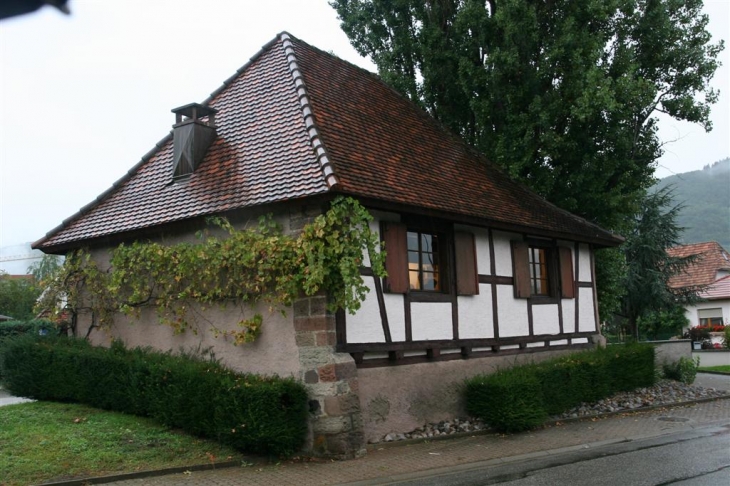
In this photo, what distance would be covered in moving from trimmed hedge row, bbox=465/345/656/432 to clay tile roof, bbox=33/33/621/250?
8.91ft

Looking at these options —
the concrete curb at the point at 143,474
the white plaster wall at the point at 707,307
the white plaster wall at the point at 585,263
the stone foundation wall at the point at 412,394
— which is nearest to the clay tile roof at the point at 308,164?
the white plaster wall at the point at 585,263

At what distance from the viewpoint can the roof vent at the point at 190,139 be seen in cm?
1229

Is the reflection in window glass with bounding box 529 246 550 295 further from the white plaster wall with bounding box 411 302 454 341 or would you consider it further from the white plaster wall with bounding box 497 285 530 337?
the white plaster wall with bounding box 411 302 454 341

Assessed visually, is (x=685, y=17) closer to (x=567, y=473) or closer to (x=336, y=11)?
(x=336, y=11)

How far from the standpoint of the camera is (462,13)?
1708cm

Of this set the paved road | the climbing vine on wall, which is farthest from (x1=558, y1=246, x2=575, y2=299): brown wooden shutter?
the climbing vine on wall

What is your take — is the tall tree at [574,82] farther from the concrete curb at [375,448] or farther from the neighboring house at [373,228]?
the concrete curb at [375,448]

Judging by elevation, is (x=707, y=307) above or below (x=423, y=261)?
below

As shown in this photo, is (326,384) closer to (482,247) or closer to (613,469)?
(613,469)

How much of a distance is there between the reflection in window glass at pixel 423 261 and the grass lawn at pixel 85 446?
4.23 metres

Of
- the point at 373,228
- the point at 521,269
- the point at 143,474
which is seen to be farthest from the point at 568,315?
the point at 143,474

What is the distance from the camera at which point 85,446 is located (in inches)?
354

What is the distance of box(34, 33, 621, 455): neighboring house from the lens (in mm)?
10117

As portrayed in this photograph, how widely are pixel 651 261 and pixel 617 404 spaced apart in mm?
16388
